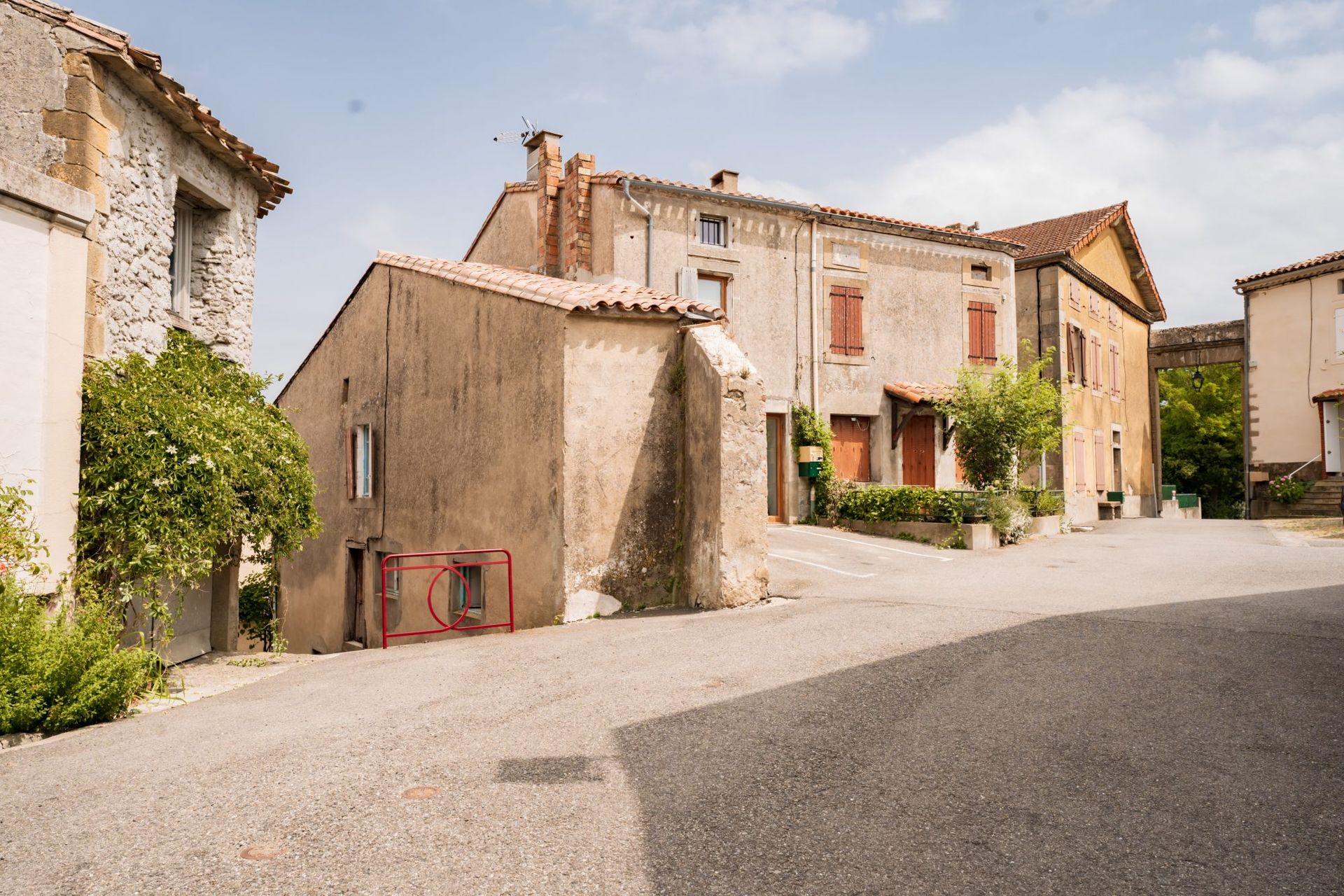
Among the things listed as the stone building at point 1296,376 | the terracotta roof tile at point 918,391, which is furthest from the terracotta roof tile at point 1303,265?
the terracotta roof tile at point 918,391

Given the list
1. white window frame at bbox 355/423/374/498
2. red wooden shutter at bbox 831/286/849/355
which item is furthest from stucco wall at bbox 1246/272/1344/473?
white window frame at bbox 355/423/374/498

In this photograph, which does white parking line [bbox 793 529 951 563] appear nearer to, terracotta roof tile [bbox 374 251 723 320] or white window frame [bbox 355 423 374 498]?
terracotta roof tile [bbox 374 251 723 320]

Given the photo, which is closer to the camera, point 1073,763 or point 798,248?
point 1073,763

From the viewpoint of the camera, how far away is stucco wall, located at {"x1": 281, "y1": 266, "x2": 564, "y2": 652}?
979 centimetres

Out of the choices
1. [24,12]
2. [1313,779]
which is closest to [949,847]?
[1313,779]

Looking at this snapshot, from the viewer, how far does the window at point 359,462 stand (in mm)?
14195

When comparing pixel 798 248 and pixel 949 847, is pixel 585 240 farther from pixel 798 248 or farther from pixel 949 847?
pixel 949 847

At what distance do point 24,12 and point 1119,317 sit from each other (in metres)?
27.6

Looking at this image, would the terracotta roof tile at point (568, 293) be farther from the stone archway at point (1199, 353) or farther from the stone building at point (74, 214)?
the stone archway at point (1199, 353)

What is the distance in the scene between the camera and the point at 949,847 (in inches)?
134

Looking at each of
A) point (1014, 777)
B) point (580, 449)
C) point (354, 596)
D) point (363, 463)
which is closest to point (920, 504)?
point (580, 449)

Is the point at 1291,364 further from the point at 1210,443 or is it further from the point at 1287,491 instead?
the point at 1210,443

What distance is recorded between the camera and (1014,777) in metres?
4.09

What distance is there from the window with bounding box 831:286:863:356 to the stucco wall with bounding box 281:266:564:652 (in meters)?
9.14
